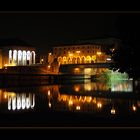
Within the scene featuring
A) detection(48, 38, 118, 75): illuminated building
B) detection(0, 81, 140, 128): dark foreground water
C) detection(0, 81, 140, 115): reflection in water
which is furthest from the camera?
detection(48, 38, 118, 75): illuminated building

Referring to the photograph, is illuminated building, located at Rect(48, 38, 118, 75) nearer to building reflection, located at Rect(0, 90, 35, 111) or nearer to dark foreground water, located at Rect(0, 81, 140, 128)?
dark foreground water, located at Rect(0, 81, 140, 128)

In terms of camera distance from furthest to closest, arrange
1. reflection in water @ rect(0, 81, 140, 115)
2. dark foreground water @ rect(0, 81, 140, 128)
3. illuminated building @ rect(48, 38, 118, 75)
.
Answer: illuminated building @ rect(48, 38, 118, 75) < reflection in water @ rect(0, 81, 140, 115) < dark foreground water @ rect(0, 81, 140, 128)

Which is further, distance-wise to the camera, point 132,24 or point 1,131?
point 132,24

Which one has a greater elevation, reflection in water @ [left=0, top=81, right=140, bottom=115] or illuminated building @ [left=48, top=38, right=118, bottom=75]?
illuminated building @ [left=48, top=38, right=118, bottom=75]

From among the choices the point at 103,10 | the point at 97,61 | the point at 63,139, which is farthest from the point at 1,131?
the point at 97,61

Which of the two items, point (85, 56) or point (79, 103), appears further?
point (85, 56)

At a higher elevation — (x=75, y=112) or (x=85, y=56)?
(x=85, y=56)

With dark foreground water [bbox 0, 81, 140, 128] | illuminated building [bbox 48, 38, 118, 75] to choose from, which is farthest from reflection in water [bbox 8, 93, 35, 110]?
illuminated building [bbox 48, 38, 118, 75]

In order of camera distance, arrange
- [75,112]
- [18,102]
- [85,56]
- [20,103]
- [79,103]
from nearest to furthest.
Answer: [75,112] < [79,103] < [20,103] < [18,102] < [85,56]

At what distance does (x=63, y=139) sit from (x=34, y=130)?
0.78 feet

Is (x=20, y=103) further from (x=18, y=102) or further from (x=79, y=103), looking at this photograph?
(x=79, y=103)

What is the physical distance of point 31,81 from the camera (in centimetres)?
1538

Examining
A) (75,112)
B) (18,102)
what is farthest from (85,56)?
(75,112)

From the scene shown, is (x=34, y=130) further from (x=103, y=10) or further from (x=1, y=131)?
(x=103, y=10)
